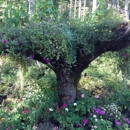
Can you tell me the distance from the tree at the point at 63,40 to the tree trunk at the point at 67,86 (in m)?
0.21

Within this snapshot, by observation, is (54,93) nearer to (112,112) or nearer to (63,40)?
(112,112)

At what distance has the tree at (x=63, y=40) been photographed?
2.69m

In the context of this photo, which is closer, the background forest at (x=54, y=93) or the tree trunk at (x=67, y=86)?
the background forest at (x=54, y=93)

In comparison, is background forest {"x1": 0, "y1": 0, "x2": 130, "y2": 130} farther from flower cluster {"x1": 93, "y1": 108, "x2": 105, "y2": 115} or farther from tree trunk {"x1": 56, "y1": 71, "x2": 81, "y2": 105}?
tree trunk {"x1": 56, "y1": 71, "x2": 81, "y2": 105}

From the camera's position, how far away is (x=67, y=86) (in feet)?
11.6

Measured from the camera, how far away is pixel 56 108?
11.7 feet

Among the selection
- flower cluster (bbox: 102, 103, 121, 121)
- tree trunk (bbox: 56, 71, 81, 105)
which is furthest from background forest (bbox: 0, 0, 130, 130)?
tree trunk (bbox: 56, 71, 81, 105)

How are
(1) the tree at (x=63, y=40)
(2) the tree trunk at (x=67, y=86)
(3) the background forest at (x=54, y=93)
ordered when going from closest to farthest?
(1) the tree at (x=63, y=40), (3) the background forest at (x=54, y=93), (2) the tree trunk at (x=67, y=86)

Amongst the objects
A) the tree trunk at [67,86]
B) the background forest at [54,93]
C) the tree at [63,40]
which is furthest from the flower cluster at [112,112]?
the tree at [63,40]

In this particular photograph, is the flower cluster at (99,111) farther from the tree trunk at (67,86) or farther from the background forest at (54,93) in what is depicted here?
the tree trunk at (67,86)

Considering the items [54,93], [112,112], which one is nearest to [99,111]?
[112,112]

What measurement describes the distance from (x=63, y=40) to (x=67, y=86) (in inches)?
45.9

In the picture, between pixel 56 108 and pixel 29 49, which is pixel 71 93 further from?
pixel 29 49

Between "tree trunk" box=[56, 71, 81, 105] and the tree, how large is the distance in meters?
0.21
